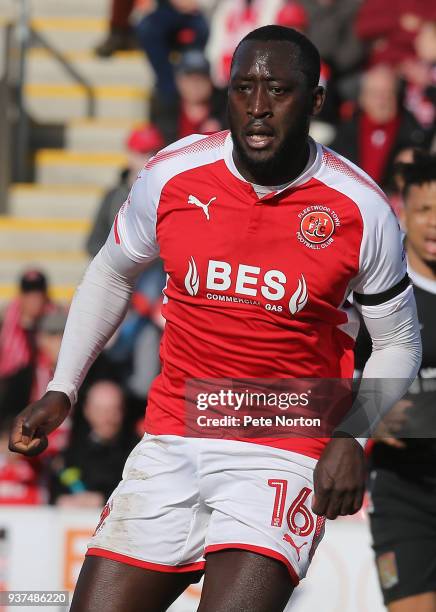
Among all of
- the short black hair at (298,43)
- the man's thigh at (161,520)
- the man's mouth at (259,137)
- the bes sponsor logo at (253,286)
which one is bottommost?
the man's thigh at (161,520)

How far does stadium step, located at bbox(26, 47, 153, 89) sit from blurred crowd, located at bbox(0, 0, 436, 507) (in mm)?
151

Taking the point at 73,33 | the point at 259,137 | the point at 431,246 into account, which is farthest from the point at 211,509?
the point at 73,33

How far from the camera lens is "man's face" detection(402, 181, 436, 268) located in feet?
18.9

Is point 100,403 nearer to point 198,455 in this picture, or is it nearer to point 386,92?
point 386,92

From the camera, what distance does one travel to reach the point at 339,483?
12.8ft

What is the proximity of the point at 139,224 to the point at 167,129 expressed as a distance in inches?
272

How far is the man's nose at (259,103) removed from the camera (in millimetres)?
4180

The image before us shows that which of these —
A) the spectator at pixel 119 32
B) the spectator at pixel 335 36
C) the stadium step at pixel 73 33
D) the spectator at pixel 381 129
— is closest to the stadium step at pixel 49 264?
the spectator at pixel 119 32

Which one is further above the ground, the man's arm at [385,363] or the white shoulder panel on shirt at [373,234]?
the white shoulder panel on shirt at [373,234]

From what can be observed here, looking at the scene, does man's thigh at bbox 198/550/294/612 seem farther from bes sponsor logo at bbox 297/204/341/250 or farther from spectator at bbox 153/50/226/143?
spectator at bbox 153/50/226/143

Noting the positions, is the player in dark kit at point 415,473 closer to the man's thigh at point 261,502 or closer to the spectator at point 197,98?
the man's thigh at point 261,502

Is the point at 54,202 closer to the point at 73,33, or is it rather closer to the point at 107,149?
the point at 107,149

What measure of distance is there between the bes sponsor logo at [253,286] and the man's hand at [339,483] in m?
0.52

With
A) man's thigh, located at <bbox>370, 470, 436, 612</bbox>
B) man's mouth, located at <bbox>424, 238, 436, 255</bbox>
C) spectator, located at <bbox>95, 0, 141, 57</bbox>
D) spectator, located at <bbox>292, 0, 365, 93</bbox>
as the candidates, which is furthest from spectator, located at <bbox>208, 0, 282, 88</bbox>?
man's thigh, located at <bbox>370, 470, 436, 612</bbox>
